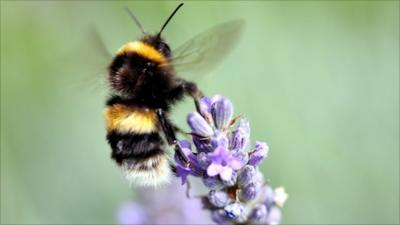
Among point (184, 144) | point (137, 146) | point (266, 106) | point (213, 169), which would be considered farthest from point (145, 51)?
point (266, 106)

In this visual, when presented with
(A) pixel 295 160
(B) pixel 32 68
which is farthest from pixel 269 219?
(B) pixel 32 68

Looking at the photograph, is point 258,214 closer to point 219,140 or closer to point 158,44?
point 219,140

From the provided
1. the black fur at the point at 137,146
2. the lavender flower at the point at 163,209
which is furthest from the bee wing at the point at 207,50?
the lavender flower at the point at 163,209

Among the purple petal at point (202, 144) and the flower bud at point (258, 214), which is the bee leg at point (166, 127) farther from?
the flower bud at point (258, 214)

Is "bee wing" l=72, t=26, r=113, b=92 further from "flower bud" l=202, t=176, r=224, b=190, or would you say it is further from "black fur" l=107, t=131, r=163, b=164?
"flower bud" l=202, t=176, r=224, b=190

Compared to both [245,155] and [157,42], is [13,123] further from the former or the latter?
[245,155]
